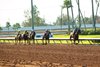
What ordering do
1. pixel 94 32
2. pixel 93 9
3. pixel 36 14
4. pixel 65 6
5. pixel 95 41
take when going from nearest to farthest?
pixel 95 41 → pixel 94 32 → pixel 93 9 → pixel 65 6 → pixel 36 14

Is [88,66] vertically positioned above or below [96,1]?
below

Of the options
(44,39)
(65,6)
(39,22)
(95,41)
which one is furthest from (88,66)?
(39,22)

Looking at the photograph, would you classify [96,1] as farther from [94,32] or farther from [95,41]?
[95,41]

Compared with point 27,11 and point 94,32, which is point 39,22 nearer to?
point 27,11

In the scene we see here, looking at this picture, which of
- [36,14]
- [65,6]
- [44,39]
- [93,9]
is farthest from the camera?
[36,14]

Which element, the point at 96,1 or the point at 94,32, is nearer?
the point at 94,32

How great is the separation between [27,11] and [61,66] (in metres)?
96.5

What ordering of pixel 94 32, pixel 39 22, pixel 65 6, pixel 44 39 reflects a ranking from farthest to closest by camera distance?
pixel 39 22 → pixel 65 6 → pixel 94 32 → pixel 44 39

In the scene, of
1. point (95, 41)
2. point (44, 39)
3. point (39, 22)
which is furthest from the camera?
point (39, 22)

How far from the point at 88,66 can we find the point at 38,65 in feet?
7.76

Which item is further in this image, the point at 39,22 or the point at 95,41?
the point at 39,22

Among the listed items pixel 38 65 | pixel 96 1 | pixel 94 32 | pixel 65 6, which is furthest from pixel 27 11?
pixel 38 65

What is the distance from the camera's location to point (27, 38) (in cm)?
3497

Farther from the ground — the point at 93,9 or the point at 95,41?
the point at 93,9
